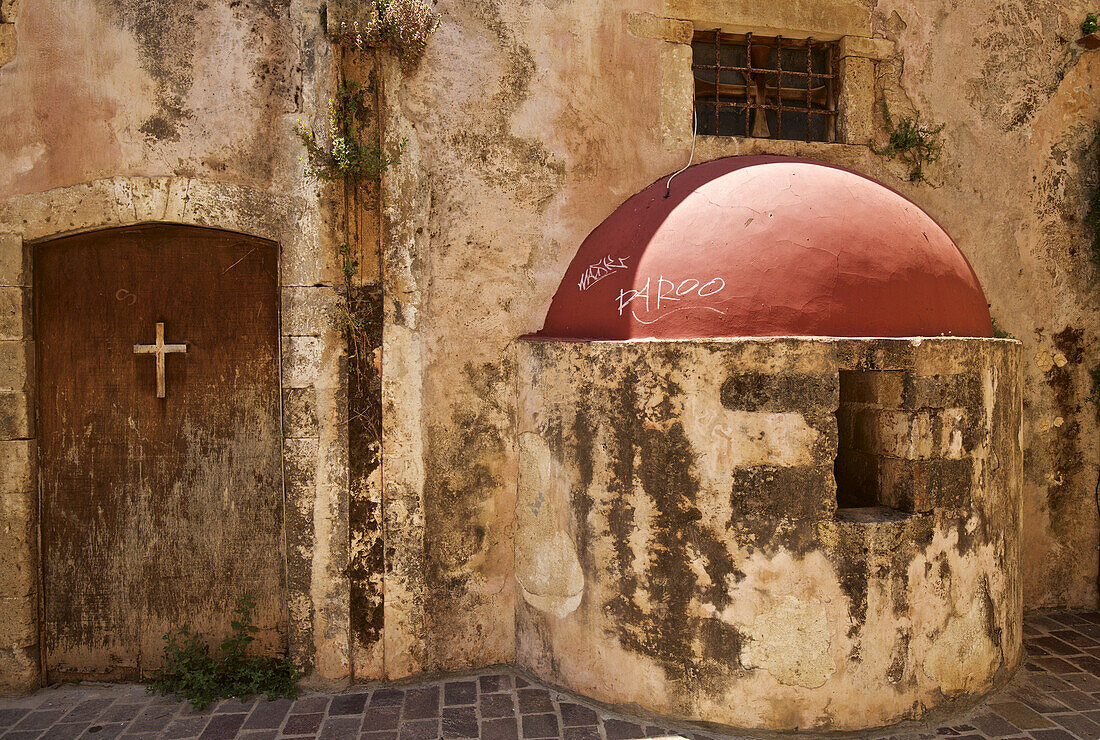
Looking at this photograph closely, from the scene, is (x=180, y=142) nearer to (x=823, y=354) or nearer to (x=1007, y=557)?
(x=823, y=354)

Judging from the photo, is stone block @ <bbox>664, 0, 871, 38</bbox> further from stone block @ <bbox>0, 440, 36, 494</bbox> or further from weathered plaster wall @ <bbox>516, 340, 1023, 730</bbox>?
stone block @ <bbox>0, 440, 36, 494</bbox>

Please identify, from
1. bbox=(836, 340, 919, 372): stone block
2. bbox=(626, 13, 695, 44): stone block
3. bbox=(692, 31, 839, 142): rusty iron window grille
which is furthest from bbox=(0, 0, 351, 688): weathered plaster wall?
bbox=(836, 340, 919, 372): stone block

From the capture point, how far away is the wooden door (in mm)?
3734

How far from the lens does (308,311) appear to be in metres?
3.61

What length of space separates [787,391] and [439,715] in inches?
92.5

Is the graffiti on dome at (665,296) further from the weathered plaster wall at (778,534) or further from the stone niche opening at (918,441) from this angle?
the stone niche opening at (918,441)

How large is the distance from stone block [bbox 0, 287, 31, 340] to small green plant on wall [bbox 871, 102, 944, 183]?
5.25m

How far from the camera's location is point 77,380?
3748 millimetres

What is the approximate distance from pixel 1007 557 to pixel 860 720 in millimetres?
1231

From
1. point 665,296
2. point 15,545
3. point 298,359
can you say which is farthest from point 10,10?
point 665,296

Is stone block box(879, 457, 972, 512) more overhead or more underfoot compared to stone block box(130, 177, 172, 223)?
more underfoot

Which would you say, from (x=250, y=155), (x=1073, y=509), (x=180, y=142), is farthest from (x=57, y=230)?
(x=1073, y=509)

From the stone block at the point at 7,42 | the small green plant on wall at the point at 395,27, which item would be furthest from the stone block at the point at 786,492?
the stone block at the point at 7,42

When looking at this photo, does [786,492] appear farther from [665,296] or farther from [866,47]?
[866,47]
